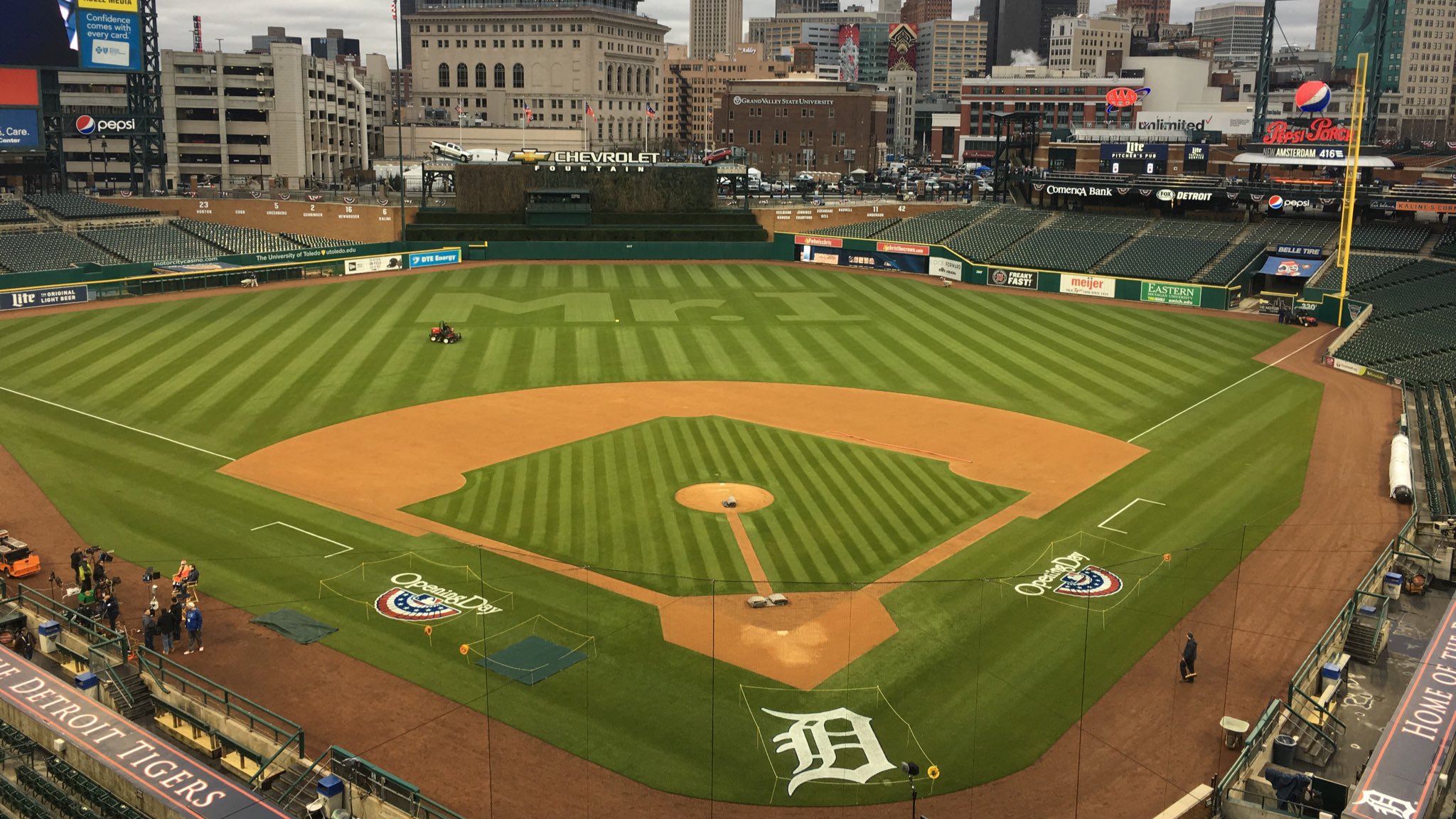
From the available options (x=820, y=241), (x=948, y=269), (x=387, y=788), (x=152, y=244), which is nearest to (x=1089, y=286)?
(x=948, y=269)

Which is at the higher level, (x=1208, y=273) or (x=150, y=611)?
(x=1208, y=273)

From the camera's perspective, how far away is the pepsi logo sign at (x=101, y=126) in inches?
3014

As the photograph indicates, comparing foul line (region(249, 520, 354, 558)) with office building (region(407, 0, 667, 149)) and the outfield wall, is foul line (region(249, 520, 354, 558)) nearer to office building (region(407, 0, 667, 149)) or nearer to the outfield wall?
the outfield wall

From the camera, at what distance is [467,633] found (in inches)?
952

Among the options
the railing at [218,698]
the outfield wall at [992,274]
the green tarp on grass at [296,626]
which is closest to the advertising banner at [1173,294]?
the outfield wall at [992,274]

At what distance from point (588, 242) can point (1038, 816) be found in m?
69.1

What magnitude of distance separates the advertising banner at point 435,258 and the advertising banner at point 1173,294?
46593 mm

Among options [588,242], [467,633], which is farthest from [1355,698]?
[588,242]

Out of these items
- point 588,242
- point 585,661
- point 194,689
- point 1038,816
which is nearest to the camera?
point 1038,816

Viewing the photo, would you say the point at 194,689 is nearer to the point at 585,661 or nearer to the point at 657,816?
the point at 585,661

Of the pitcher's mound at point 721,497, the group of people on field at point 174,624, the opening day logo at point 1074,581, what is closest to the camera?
the group of people on field at point 174,624

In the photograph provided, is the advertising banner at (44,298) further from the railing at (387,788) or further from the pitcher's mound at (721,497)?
the railing at (387,788)

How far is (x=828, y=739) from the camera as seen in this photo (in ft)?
66.4

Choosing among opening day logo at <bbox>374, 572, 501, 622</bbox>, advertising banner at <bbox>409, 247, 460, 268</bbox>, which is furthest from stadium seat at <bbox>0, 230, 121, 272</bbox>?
opening day logo at <bbox>374, 572, 501, 622</bbox>
